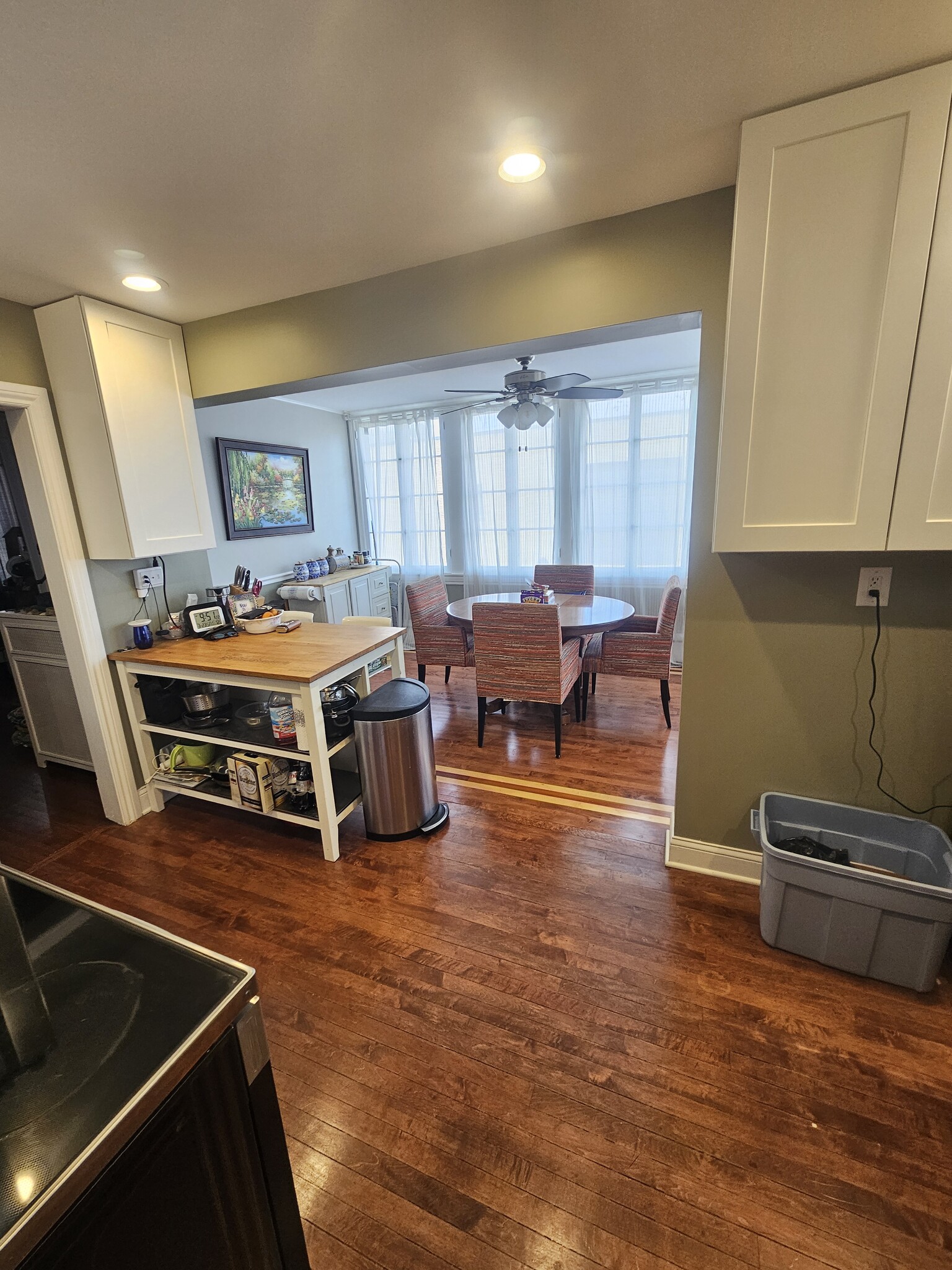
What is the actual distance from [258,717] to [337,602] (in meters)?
2.14

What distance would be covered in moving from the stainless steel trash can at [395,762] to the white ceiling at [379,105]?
5.83 ft

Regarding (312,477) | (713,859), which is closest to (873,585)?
(713,859)

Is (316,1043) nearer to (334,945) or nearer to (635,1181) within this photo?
(334,945)

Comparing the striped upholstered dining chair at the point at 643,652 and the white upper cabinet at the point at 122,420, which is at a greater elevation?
the white upper cabinet at the point at 122,420

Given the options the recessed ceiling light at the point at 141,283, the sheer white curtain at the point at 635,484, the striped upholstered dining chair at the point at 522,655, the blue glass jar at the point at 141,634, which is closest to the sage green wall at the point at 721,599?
the recessed ceiling light at the point at 141,283

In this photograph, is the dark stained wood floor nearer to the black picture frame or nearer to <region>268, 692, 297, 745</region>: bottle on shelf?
<region>268, 692, 297, 745</region>: bottle on shelf

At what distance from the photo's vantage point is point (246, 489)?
4.13 m

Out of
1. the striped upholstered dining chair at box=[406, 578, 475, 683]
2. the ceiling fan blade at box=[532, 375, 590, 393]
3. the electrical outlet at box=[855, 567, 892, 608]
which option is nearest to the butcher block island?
the striped upholstered dining chair at box=[406, 578, 475, 683]

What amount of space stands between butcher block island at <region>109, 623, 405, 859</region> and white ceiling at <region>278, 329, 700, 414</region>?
176 cm

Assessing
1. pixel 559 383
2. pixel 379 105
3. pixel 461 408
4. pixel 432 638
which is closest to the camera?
pixel 379 105

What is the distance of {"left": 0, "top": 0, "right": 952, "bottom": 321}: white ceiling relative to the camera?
1024mm

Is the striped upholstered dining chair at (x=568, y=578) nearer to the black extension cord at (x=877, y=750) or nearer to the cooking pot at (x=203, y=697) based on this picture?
the black extension cord at (x=877, y=750)

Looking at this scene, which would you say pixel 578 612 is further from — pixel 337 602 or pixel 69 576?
pixel 69 576

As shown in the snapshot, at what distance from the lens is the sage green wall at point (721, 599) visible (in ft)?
5.50
